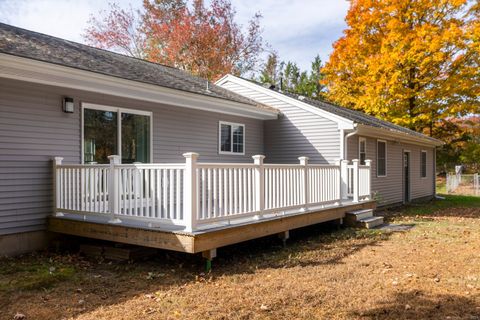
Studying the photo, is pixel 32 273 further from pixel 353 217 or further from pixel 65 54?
pixel 353 217

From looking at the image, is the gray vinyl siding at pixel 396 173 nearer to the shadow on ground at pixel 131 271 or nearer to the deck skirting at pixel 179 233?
the shadow on ground at pixel 131 271

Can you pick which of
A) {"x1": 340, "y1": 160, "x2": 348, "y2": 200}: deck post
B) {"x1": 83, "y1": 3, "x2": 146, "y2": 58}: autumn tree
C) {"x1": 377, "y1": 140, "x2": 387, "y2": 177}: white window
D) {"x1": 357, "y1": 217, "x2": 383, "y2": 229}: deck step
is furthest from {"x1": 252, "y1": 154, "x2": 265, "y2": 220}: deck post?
{"x1": 83, "y1": 3, "x2": 146, "y2": 58}: autumn tree

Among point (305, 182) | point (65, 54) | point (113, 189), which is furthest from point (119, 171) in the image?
point (305, 182)

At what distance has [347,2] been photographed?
19.2 metres

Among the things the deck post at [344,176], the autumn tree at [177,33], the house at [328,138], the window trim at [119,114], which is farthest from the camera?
the autumn tree at [177,33]

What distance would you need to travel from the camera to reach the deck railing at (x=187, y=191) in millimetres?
5492

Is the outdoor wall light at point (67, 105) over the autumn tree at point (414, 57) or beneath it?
beneath

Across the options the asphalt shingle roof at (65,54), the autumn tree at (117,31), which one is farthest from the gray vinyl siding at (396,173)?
the autumn tree at (117,31)

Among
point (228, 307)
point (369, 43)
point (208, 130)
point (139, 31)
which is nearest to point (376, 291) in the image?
point (228, 307)

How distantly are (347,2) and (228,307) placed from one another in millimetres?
18296

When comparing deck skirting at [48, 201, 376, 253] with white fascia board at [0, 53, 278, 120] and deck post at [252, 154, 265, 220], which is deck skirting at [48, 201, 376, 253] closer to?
deck post at [252, 154, 265, 220]

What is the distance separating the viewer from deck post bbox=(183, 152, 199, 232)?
17.4ft

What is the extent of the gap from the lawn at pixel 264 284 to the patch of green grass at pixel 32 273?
0.04 ft

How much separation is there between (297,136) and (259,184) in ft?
20.7
